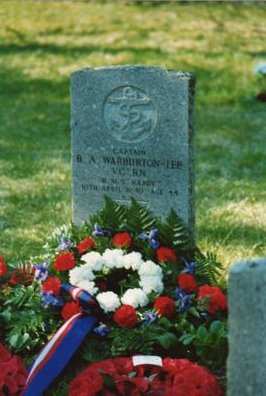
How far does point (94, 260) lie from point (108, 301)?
0.33 meters

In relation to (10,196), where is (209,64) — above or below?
above

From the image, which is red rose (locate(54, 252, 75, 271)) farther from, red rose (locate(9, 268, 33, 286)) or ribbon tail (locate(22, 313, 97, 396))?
ribbon tail (locate(22, 313, 97, 396))

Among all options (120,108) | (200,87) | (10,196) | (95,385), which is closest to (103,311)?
(95,385)

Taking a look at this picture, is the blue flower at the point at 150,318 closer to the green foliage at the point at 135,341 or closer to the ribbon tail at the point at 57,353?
the green foliage at the point at 135,341

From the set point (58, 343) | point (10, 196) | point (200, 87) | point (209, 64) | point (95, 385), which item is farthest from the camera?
point (209, 64)

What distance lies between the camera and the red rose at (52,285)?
4.75 meters

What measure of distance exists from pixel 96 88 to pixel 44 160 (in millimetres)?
3268

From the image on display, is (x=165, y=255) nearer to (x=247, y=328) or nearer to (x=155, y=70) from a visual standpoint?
(x=155, y=70)

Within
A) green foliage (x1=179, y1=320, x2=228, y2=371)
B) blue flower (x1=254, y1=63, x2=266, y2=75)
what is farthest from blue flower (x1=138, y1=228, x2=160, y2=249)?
blue flower (x1=254, y1=63, x2=266, y2=75)

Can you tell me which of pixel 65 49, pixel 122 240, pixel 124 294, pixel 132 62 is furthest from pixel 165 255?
pixel 65 49

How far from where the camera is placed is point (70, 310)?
4641 mm

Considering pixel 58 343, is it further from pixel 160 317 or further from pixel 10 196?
pixel 10 196

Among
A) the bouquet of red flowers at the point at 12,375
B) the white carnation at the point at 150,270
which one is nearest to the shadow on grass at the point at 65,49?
the white carnation at the point at 150,270

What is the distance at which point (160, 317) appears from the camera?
4.60 m
